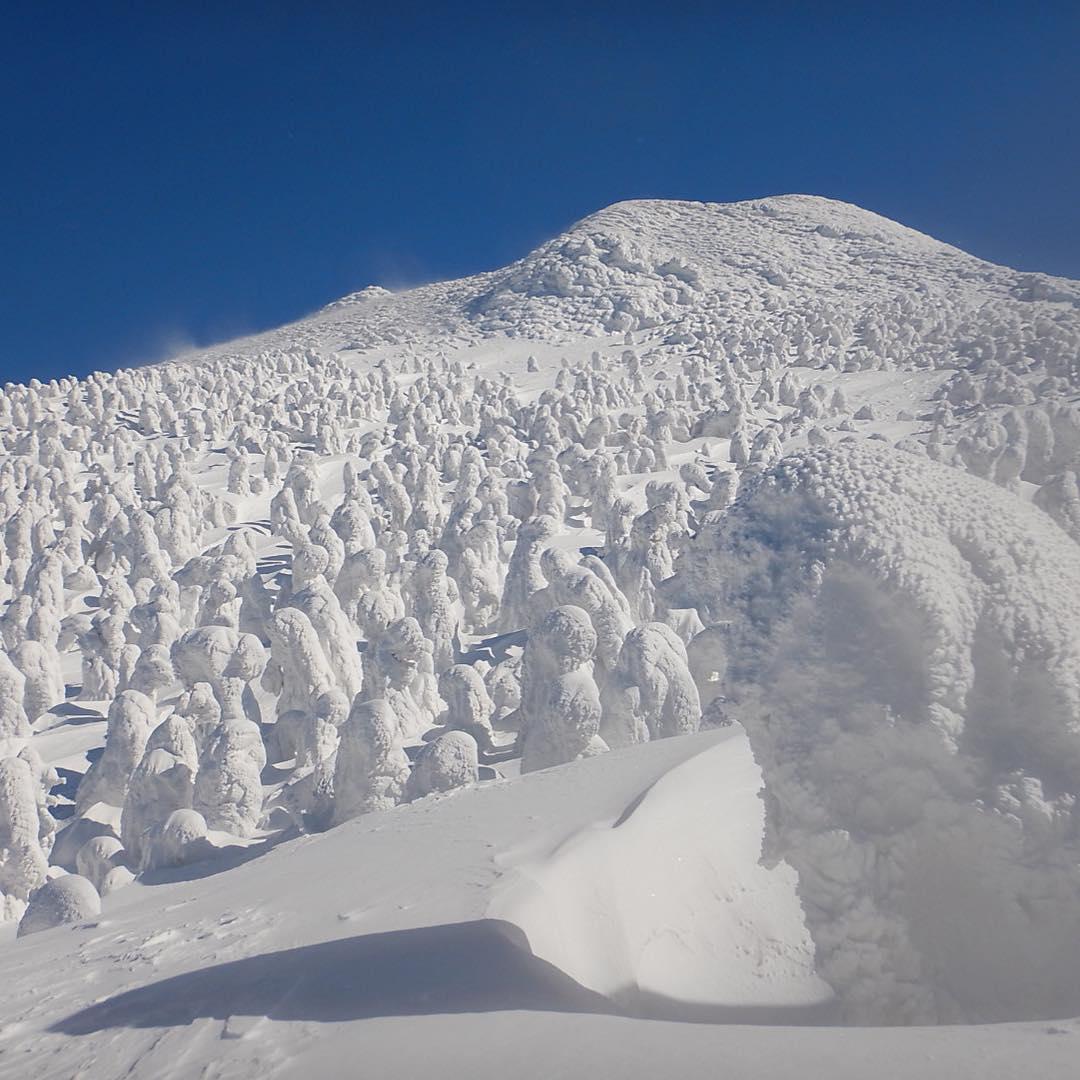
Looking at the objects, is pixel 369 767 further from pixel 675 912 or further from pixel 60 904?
pixel 675 912

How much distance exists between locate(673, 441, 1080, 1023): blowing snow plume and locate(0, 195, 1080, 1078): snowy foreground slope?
0.01 metres

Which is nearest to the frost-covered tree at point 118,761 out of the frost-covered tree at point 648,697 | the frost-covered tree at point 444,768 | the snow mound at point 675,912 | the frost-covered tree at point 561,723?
the frost-covered tree at point 444,768

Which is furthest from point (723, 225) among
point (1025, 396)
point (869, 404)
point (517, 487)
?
point (1025, 396)

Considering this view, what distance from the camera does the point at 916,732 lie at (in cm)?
281

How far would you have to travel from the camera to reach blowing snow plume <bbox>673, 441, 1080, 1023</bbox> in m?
2.72

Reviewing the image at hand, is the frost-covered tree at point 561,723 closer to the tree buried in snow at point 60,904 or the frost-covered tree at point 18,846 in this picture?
the tree buried in snow at point 60,904

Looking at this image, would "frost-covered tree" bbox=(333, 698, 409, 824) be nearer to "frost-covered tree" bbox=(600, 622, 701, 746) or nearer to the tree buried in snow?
"frost-covered tree" bbox=(600, 622, 701, 746)

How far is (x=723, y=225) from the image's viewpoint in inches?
2391

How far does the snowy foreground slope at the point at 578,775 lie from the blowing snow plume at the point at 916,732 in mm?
11

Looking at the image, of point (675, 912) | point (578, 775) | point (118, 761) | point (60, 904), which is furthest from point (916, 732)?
point (118, 761)

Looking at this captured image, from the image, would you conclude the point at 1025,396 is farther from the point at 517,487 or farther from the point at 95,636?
the point at 95,636

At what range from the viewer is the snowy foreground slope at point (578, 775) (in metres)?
2.72

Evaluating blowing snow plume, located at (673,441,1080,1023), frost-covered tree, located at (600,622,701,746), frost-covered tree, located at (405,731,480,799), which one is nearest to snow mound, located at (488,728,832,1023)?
blowing snow plume, located at (673,441,1080,1023)

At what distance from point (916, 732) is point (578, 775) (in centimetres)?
327
